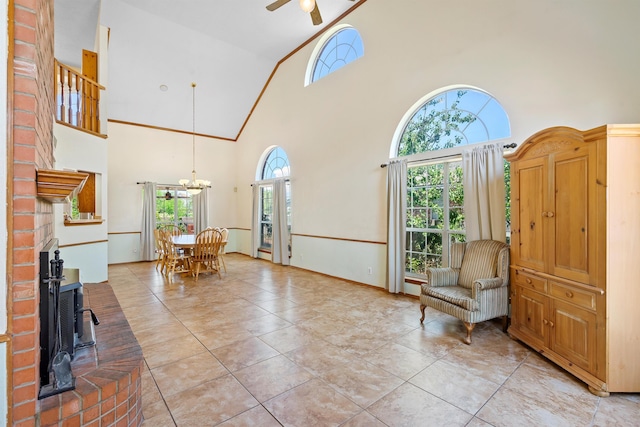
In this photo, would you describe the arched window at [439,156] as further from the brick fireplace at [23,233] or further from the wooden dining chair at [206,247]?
the brick fireplace at [23,233]

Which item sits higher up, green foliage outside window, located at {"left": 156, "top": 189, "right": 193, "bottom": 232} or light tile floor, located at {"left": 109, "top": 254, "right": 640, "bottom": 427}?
green foliage outside window, located at {"left": 156, "top": 189, "right": 193, "bottom": 232}

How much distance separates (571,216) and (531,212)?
0.42 m

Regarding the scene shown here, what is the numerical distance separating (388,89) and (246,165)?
5056 mm

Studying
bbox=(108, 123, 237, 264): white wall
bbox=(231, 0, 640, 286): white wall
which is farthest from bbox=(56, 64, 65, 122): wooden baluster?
bbox=(231, 0, 640, 286): white wall

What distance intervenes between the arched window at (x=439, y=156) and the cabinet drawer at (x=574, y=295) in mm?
1499

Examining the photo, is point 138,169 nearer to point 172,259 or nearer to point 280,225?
point 172,259

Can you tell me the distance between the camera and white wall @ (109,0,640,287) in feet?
9.41

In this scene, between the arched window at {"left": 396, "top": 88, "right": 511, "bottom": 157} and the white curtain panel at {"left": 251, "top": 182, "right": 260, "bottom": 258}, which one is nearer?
the arched window at {"left": 396, "top": 88, "right": 511, "bottom": 157}

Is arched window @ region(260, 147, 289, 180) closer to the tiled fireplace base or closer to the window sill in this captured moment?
the window sill

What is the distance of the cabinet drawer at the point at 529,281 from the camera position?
8.69 feet

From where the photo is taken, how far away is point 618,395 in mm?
2107

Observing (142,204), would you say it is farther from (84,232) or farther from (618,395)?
(618,395)

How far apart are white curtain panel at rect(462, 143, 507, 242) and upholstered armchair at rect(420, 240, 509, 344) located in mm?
195

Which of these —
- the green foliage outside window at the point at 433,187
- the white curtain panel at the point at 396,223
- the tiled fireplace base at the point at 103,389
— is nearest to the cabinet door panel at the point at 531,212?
the green foliage outside window at the point at 433,187
